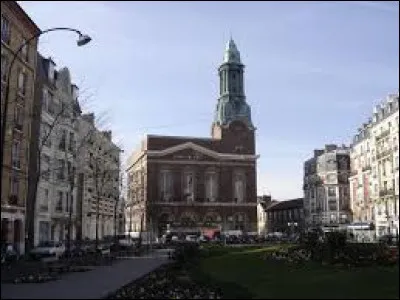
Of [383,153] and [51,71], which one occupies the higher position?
[51,71]

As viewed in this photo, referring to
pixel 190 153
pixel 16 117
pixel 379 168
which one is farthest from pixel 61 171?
pixel 190 153

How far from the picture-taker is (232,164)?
136 metres

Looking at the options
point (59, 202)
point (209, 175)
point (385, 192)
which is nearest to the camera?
point (59, 202)

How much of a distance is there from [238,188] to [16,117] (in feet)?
282

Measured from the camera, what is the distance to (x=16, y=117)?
53.0 metres

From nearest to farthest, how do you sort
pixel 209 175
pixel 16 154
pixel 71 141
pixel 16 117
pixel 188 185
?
pixel 16 117, pixel 16 154, pixel 71 141, pixel 188 185, pixel 209 175

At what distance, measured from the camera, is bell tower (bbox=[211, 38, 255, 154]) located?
136 metres

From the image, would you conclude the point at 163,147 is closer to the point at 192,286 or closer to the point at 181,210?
the point at 181,210

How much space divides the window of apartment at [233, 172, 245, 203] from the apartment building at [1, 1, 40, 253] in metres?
82.1

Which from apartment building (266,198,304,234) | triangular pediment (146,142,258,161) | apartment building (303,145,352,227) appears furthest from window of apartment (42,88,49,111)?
apartment building (266,198,304,234)

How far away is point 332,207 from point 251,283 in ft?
411

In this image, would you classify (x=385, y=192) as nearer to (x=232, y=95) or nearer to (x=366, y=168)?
(x=366, y=168)

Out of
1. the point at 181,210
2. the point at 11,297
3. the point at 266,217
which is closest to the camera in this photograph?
the point at 11,297

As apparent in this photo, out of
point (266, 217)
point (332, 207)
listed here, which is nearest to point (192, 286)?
point (332, 207)
